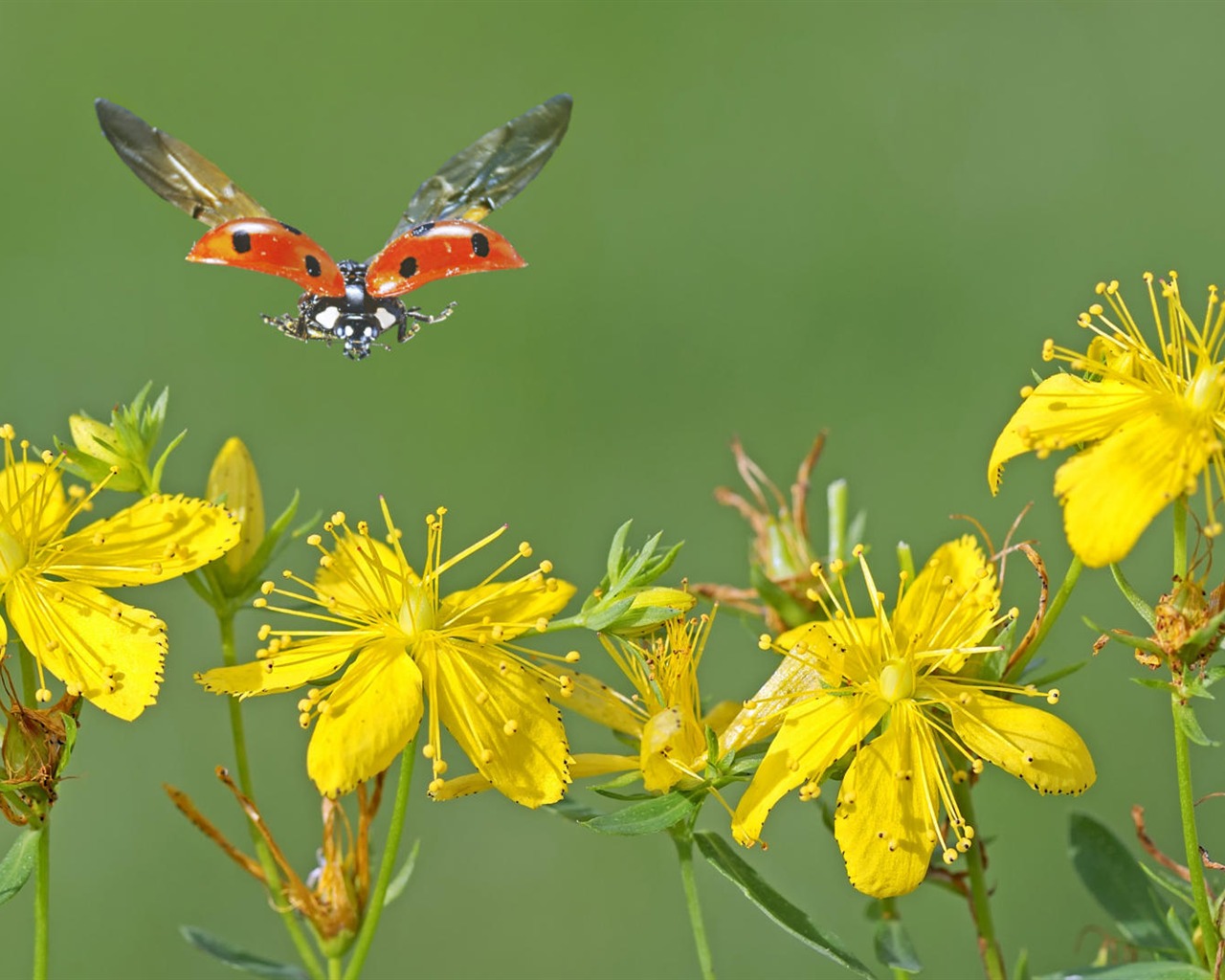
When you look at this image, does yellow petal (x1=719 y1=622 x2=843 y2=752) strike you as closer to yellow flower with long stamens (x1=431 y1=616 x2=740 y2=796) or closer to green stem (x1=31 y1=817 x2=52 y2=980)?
yellow flower with long stamens (x1=431 y1=616 x2=740 y2=796)

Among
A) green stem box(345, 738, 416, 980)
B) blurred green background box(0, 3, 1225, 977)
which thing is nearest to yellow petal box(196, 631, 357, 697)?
green stem box(345, 738, 416, 980)

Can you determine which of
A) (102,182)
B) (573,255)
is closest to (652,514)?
(573,255)

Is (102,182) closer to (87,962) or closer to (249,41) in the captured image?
(249,41)

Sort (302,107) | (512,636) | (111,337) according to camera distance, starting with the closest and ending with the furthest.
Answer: (512,636) → (111,337) → (302,107)

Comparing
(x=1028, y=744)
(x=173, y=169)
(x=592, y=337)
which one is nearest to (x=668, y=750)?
(x=1028, y=744)

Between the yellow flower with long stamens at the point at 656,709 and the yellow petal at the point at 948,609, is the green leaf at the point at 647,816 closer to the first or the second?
the yellow flower with long stamens at the point at 656,709

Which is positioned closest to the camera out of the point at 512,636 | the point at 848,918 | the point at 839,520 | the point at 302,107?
the point at 512,636

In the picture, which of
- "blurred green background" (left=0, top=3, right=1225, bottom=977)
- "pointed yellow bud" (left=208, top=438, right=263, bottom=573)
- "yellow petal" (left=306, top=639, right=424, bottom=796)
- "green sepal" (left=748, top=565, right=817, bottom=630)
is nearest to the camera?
"yellow petal" (left=306, top=639, right=424, bottom=796)
